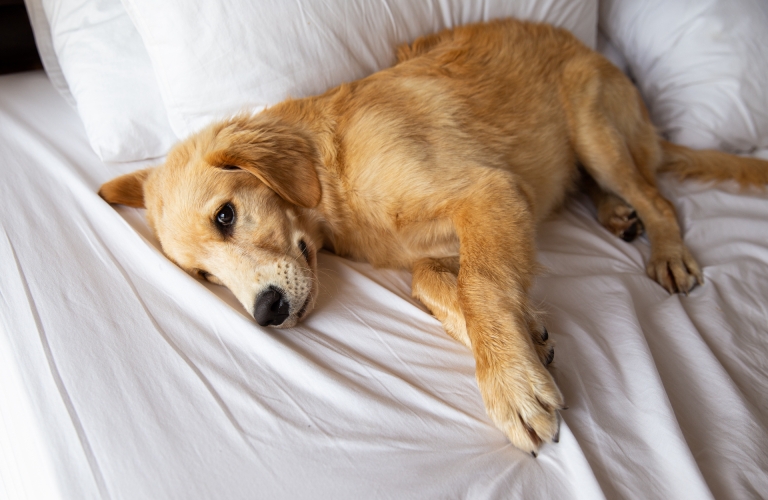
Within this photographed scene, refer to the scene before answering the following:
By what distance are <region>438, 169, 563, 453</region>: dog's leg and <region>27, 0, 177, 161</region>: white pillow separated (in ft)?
4.76

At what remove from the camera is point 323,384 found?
1.40 metres

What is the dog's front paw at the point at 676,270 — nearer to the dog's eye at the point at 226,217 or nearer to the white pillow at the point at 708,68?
the white pillow at the point at 708,68

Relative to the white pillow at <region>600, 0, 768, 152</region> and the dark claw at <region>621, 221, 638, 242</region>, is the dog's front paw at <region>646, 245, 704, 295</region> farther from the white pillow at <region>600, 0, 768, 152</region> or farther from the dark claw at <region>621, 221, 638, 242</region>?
the white pillow at <region>600, 0, 768, 152</region>

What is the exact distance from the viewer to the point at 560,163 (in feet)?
8.29

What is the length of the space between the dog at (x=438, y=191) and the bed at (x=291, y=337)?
3.6 inches

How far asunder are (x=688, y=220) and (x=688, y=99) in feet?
2.68

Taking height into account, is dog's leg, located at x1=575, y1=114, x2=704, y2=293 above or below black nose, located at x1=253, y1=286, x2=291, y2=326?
below

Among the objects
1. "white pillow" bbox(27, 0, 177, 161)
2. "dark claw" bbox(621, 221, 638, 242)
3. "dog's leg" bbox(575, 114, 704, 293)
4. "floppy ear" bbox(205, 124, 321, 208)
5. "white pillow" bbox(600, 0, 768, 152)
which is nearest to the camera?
"floppy ear" bbox(205, 124, 321, 208)

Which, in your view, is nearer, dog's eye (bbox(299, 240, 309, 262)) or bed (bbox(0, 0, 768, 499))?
bed (bbox(0, 0, 768, 499))

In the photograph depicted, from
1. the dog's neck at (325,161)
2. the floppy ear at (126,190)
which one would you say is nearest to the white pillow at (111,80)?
the floppy ear at (126,190)

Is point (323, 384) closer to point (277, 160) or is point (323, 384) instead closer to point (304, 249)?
point (304, 249)

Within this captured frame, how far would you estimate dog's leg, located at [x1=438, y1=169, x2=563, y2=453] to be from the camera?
1342mm

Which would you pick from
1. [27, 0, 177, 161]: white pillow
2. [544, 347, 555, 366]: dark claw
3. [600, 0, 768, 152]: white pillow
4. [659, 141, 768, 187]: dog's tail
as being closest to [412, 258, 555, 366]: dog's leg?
[544, 347, 555, 366]: dark claw

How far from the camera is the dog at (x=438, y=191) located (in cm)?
→ 161
